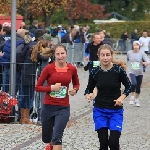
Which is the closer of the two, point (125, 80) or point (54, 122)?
point (125, 80)

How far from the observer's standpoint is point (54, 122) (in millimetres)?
8047

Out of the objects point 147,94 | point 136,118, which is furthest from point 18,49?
point 147,94

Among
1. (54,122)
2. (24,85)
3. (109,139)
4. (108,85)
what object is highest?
(108,85)

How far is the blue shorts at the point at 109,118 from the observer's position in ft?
24.9

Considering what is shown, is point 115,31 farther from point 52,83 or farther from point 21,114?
point 52,83

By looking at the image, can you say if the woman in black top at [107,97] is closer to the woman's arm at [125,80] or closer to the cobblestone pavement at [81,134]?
the woman's arm at [125,80]

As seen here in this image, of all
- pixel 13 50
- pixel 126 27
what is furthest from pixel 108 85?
pixel 126 27

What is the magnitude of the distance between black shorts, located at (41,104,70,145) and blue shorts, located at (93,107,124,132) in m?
0.50

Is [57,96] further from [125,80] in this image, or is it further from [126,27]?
[126,27]

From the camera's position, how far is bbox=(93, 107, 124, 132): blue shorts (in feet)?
24.9

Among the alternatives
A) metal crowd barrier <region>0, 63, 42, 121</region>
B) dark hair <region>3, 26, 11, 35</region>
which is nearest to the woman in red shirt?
metal crowd barrier <region>0, 63, 42, 121</region>

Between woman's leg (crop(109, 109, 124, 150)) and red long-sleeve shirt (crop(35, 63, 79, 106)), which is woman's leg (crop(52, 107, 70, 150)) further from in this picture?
woman's leg (crop(109, 109, 124, 150))

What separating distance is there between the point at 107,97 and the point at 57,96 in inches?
29.3

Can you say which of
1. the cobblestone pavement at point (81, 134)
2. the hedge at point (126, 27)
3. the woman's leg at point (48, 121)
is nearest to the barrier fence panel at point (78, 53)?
the cobblestone pavement at point (81, 134)
